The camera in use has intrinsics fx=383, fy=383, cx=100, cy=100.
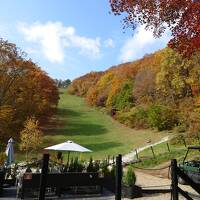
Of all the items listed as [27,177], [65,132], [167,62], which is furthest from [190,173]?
[65,132]

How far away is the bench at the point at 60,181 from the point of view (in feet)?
46.2

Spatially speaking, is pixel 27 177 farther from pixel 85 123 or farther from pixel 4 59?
pixel 85 123

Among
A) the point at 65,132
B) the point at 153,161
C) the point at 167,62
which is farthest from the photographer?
the point at 65,132

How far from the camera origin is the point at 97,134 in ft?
192

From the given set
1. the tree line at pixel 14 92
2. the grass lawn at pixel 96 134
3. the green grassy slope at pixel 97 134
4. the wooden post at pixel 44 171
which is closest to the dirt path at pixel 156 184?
A: the wooden post at pixel 44 171

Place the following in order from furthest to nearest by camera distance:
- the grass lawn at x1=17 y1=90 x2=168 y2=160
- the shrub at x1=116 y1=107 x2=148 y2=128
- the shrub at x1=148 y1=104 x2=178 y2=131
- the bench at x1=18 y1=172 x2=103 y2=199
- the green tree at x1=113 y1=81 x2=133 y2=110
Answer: the green tree at x1=113 y1=81 x2=133 y2=110, the shrub at x1=116 y1=107 x2=148 y2=128, the shrub at x1=148 y1=104 x2=178 y2=131, the grass lawn at x1=17 y1=90 x2=168 y2=160, the bench at x1=18 y1=172 x2=103 y2=199

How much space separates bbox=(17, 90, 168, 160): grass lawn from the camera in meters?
45.5

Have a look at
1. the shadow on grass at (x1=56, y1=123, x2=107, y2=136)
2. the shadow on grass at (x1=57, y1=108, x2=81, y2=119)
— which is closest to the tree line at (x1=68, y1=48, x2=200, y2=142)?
the shadow on grass at (x1=56, y1=123, x2=107, y2=136)

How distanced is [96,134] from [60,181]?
1731 inches

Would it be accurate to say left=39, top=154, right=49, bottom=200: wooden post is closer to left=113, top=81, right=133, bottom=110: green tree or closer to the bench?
the bench

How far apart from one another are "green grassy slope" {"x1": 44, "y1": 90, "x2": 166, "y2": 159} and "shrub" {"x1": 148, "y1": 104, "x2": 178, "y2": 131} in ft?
4.49

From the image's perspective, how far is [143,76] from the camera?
69.2 m

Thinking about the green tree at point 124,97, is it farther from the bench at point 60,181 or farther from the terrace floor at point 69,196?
the terrace floor at point 69,196

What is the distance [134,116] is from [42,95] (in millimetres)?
15295
